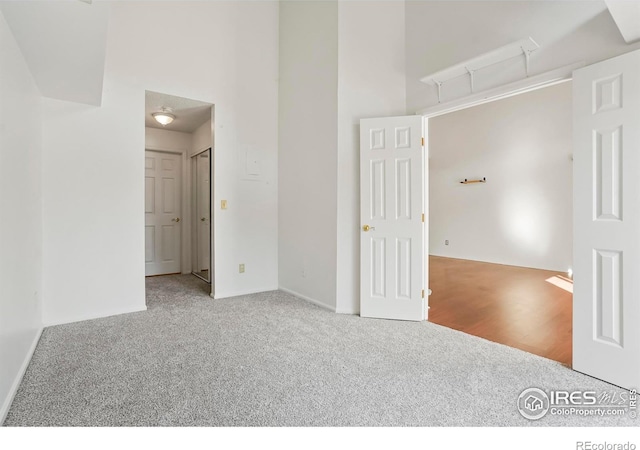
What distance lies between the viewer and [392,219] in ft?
10.3

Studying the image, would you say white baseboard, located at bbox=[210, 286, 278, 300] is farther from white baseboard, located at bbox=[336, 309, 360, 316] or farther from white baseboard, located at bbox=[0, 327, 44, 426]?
white baseboard, located at bbox=[0, 327, 44, 426]

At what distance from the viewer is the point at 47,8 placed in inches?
64.4

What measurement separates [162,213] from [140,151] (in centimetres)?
Answer: 209

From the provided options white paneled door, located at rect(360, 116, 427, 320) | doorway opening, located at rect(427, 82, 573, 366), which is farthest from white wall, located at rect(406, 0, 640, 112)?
doorway opening, located at rect(427, 82, 573, 366)

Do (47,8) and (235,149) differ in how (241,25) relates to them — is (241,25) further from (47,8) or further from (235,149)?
(47,8)

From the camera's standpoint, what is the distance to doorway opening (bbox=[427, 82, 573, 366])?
11.8ft

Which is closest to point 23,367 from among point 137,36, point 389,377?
point 389,377

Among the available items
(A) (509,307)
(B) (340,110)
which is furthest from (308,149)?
(A) (509,307)

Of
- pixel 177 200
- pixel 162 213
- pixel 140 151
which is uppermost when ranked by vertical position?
pixel 140 151

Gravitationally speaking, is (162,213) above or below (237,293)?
above

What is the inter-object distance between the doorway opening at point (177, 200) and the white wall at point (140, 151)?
1.02 meters

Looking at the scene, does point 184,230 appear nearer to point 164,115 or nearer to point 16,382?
point 164,115

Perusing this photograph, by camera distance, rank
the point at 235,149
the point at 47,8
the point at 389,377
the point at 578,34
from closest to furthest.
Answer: the point at 47,8 → the point at 389,377 → the point at 578,34 → the point at 235,149
